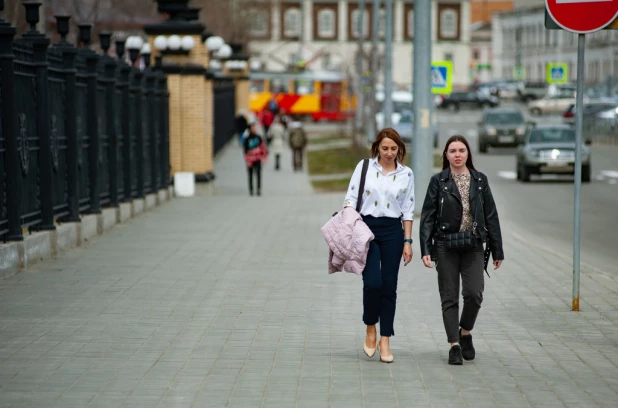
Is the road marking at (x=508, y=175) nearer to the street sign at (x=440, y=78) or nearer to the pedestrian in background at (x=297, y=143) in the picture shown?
the pedestrian in background at (x=297, y=143)

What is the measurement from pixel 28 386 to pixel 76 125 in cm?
805

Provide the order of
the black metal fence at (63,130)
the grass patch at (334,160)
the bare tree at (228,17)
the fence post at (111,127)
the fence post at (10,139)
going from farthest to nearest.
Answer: the bare tree at (228,17)
the grass patch at (334,160)
the fence post at (111,127)
the black metal fence at (63,130)
the fence post at (10,139)

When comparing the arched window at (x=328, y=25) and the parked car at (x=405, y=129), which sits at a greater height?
the arched window at (x=328, y=25)

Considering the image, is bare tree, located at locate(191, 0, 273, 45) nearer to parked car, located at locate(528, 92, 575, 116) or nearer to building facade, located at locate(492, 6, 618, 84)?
parked car, located at locate(528, 92, 575, 116)

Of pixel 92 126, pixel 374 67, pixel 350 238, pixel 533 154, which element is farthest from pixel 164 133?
pixel 374 67

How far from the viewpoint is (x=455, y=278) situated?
8227mm

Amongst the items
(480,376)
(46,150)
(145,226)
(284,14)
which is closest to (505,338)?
(480,376)

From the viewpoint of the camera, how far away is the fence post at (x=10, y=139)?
12.1m

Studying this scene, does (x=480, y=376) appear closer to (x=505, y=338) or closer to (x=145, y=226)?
(x=505, y=338)

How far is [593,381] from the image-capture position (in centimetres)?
761

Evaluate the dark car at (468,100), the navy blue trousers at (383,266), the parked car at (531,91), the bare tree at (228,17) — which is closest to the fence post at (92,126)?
the navy blue trousers at (383,266)

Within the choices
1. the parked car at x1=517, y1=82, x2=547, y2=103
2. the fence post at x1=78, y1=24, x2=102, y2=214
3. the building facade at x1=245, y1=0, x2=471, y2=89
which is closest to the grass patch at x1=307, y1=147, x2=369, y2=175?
the fence post at x1=78, y1=24, x2=102, y2=214

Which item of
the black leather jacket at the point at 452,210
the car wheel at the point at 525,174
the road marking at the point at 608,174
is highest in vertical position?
the black leather jacket at the point at 452,210

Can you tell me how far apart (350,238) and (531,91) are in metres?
94.6
